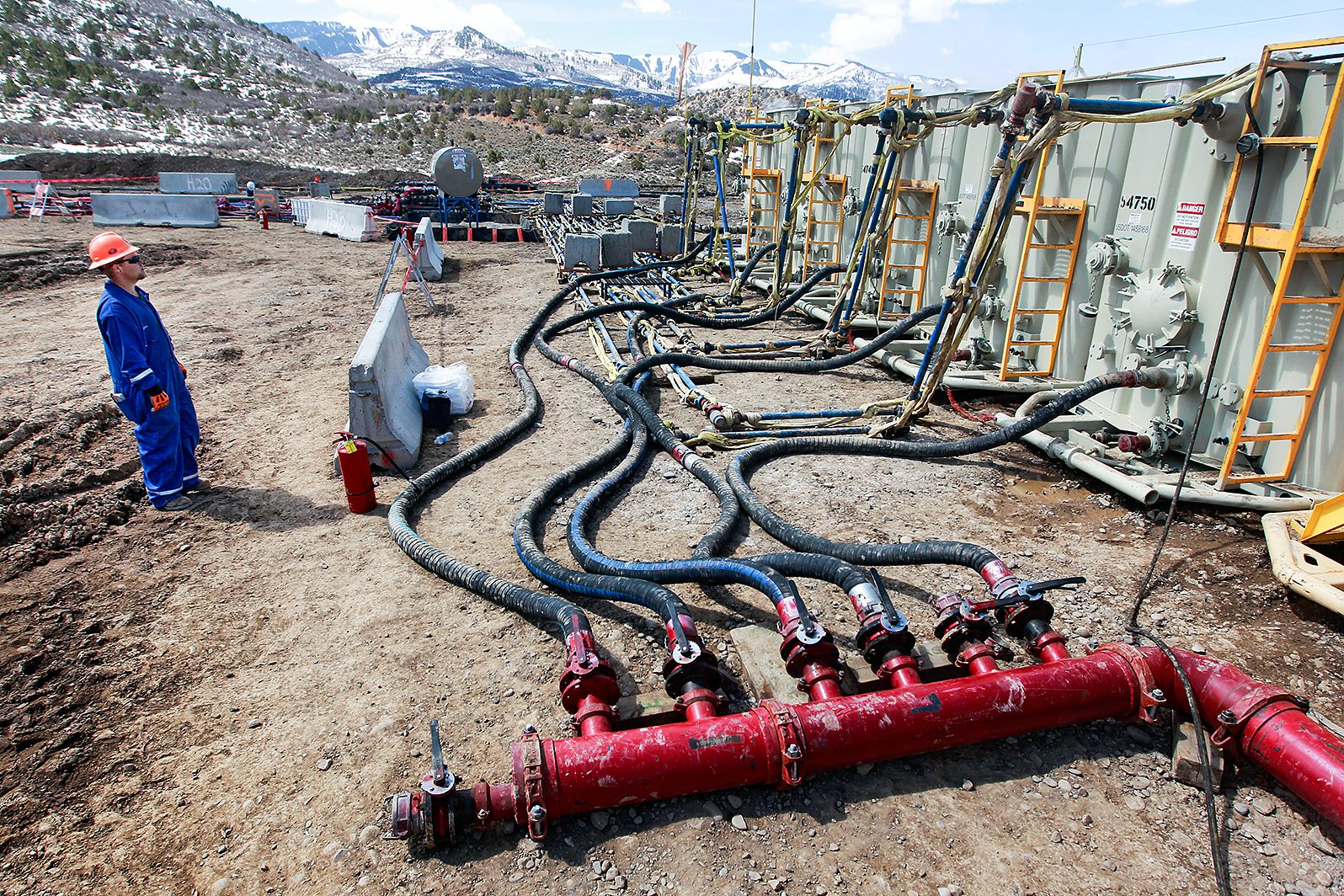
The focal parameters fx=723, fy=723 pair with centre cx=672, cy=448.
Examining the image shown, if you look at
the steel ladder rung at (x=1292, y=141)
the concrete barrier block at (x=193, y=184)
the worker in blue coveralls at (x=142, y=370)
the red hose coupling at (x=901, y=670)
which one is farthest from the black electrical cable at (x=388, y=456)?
the concrete barrier block at (x=193, y=184)

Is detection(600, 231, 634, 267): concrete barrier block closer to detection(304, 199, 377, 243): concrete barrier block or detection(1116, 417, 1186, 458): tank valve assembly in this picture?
detection(304, 199, 377, 243): concrete barrier block

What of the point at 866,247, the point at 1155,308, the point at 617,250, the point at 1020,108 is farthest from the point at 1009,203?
the point at 617,250

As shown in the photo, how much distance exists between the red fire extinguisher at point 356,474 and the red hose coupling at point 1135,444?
5.65 metres

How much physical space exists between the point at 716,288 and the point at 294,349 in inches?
280

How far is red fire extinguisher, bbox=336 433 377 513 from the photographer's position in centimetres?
508

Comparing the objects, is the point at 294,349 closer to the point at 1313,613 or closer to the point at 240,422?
the point at 240,422

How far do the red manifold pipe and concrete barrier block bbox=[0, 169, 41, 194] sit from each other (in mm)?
26675

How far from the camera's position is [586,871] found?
265cm

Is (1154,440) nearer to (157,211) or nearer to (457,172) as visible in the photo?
(457,172)

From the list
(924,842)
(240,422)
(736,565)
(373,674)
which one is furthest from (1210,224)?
(240,422)

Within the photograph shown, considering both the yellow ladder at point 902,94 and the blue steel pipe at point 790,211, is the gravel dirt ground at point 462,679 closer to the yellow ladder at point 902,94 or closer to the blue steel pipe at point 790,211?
the blue steel pipe at point 790,211

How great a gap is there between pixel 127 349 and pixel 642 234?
11.0 metres

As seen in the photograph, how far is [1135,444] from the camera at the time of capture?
5.60 meters

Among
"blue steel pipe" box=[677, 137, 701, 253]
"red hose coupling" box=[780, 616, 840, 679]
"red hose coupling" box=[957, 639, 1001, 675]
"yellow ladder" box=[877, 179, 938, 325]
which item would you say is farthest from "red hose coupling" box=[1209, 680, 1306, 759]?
"blue steel pipe" box=[677, 137, 701, 253]
